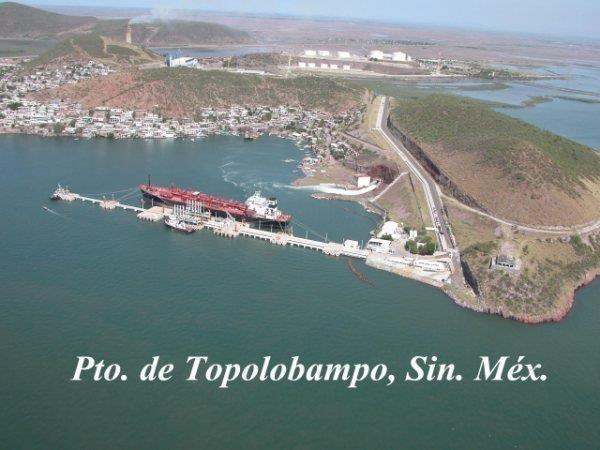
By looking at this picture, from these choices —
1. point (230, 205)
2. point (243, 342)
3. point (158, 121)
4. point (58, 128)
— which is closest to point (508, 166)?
point (230, 205)

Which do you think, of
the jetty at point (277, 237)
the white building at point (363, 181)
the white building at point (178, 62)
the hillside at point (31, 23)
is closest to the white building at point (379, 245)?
the jetty at point (277, 237)

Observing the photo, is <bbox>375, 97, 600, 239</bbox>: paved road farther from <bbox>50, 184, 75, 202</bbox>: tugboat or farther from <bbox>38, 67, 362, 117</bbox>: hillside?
<bbox>50, 184, 75, 202</bbox>: tugboat

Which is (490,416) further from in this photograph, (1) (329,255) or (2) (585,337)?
(1) (329,255)

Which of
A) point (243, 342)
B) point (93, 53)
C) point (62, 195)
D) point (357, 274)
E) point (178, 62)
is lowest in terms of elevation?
point (243, 342)

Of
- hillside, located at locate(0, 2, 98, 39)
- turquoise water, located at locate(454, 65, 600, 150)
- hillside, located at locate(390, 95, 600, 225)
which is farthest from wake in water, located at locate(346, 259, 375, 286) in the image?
hillside, located at locate(0, 2, 98, 39)

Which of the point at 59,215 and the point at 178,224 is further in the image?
Result: the point at 59,215

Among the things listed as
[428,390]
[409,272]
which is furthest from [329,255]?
[428,390]

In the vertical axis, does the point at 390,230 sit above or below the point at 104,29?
below

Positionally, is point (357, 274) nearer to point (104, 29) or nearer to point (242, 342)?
point (242, 342)
